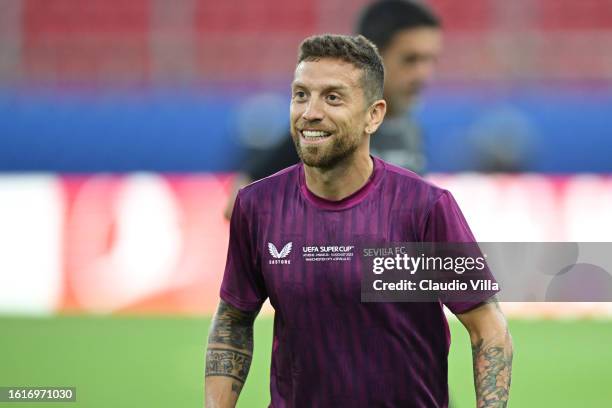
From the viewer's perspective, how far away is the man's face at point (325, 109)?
3637mm

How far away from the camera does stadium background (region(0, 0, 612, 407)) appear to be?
433 inches

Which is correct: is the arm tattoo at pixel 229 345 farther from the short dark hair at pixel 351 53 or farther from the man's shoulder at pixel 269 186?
the short dark hair at pixel 351 53

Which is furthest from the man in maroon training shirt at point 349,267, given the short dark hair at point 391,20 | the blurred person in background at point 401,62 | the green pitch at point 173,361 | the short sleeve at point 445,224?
the green pitch at point 173,361

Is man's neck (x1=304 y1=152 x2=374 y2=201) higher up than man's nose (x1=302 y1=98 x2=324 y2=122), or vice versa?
man's nose (x1=302 y1=98 x2=324 y2=122)

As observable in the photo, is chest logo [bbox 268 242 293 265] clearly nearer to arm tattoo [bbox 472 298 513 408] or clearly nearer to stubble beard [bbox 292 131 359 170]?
stubble beard [bbox 292 131 359 170]

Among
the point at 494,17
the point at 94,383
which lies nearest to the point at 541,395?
the point at 94,383

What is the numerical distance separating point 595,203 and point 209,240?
386 centimetres

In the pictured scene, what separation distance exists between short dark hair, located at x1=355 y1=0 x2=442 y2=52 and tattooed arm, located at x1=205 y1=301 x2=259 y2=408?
2.60m

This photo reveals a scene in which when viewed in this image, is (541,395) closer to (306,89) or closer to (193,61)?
(306,89)

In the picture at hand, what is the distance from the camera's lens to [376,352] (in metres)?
3.65

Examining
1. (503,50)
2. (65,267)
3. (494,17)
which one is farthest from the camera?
(494,17)

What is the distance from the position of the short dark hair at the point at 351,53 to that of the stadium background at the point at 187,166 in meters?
5.73

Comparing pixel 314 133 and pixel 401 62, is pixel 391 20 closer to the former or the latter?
pixel 401 62

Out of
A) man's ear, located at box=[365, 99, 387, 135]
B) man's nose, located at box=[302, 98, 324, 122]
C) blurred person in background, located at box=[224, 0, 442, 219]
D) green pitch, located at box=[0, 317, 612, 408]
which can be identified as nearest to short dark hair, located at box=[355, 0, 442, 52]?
blurred person in background, located at box=[224, 0, 442, 219]
